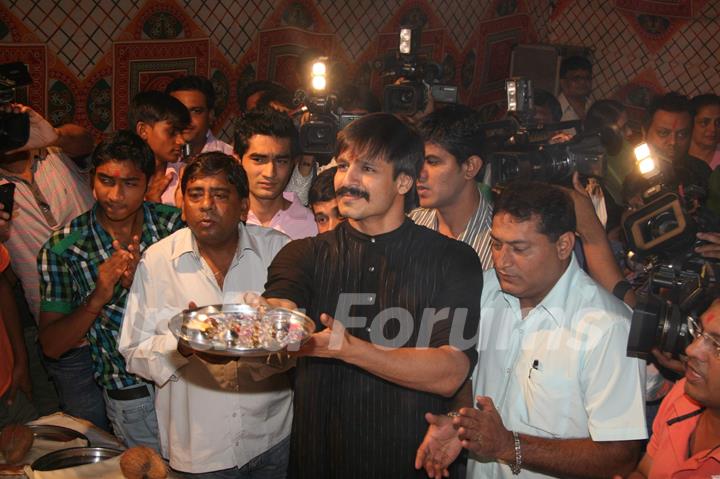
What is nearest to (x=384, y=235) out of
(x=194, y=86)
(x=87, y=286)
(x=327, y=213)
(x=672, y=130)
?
(x=327, y=213)

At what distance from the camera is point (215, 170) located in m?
2.83

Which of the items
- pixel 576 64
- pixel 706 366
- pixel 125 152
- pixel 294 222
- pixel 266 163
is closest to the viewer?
pixel 706 366

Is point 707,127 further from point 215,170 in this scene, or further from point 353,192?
point 353,192

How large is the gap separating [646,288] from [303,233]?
140 cm

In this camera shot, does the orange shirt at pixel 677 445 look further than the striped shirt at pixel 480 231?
No

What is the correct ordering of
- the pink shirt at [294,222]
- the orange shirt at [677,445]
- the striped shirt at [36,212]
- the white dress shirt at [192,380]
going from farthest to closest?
the striped shirt at [36,212] < the pink shirt at [294,222] < the white dress shirt at [192,380] < the orange shirt at [677,445]

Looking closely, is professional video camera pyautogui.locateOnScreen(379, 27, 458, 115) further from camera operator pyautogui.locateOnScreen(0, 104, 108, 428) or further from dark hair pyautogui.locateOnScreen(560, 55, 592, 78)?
dark hair pyautogui.locateOnScreen(560, 55, 592, 78)

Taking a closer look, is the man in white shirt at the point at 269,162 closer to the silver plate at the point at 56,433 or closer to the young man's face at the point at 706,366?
the silver plate at the point at 56,433

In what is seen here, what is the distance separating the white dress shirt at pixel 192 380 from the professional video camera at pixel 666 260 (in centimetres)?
116

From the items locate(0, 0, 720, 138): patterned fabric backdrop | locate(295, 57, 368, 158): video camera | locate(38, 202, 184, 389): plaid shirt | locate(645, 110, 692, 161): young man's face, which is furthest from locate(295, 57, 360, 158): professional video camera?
locate(645, 110, 692, 161): young man's face

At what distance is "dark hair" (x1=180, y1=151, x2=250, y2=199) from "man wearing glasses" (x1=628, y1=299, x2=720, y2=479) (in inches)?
58.8

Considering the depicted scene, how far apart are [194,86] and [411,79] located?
57.8 inches

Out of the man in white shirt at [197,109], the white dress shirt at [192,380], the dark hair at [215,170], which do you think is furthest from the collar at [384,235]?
the man in white shirt at [197,109]

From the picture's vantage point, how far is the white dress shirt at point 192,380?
2.64m
